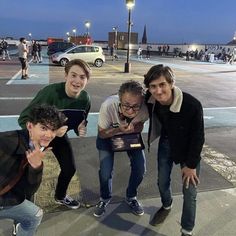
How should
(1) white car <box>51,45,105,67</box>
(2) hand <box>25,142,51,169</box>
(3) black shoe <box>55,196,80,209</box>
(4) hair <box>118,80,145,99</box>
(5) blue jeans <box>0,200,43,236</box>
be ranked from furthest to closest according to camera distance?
(1) white car <box>51,45,105,67</box> → (3) black shoe <box>55,196,80,209</box> → (4) hair <box>118,80,145,99</box> → (5) blue jeans <box>0,200,43,236</box> → (2) hand <box>25,142,51,169</box>

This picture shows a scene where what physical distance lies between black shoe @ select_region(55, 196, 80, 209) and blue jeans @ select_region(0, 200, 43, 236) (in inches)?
43.4

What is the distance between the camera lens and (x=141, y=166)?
12.0ft

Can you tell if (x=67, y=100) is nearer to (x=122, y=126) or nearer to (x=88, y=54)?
(x=122, y=126)

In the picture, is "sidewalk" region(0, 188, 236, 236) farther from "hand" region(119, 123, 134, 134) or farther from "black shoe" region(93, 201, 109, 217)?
"hand" region(119, 123, 134, 134)

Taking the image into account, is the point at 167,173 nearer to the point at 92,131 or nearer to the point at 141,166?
the point at 141,166

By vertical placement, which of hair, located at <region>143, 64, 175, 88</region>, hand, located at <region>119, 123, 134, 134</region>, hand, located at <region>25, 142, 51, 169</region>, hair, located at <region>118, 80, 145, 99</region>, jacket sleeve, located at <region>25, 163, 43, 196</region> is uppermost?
hair, located at <region>143, 64, 175, 88</region>

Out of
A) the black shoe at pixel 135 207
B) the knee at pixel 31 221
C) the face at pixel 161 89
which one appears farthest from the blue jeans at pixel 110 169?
the knee at pixel 31 221

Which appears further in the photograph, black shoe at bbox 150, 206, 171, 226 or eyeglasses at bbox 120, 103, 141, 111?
black shoe at bbox 150, 206, 171, 226

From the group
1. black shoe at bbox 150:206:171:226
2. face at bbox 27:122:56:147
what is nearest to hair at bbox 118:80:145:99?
face at bbox 27:122:56:147

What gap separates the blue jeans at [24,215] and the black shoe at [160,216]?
1.43 m

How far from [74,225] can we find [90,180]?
1.09 meters

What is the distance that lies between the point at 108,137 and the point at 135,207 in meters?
0.92

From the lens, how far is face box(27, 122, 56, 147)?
2312mm

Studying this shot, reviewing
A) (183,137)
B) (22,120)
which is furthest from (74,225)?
(183,137)
